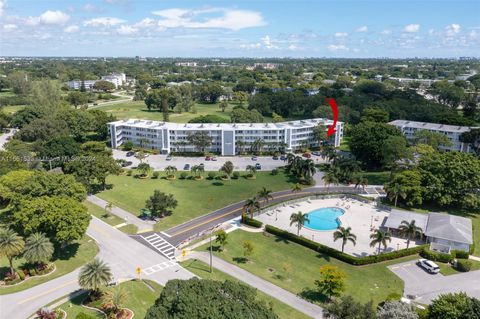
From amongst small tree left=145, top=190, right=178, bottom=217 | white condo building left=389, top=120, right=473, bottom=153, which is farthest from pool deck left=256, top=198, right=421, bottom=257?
white condo building left=389, top=120, right=473, bottom=153

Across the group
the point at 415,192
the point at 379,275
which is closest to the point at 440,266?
the point at 379,275

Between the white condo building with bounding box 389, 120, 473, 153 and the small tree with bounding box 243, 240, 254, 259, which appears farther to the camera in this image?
the white condo building with bounding box 389, 120, 473, 153

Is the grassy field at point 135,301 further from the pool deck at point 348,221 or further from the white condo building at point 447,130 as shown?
the white condo building at point 447,130

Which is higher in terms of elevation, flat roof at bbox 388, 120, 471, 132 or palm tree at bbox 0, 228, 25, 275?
flat roof at bbox 388, 120, 471, 132

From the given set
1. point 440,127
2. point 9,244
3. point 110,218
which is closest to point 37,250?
point 9,244

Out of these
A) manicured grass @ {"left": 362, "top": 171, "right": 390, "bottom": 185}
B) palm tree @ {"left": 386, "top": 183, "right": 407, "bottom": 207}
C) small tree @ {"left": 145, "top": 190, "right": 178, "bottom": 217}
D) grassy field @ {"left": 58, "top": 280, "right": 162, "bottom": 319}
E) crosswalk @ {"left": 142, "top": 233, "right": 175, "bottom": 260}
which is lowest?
grassy field @ {"left": 58, "top": 280, "right": 162, "bottom": 319}

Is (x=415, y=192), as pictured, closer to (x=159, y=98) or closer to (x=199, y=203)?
(x=199, y=203)

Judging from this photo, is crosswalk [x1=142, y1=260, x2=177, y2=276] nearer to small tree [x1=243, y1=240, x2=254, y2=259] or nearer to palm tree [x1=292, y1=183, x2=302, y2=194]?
small tree [x1=243, y1=240, x2=254, y2=259]
